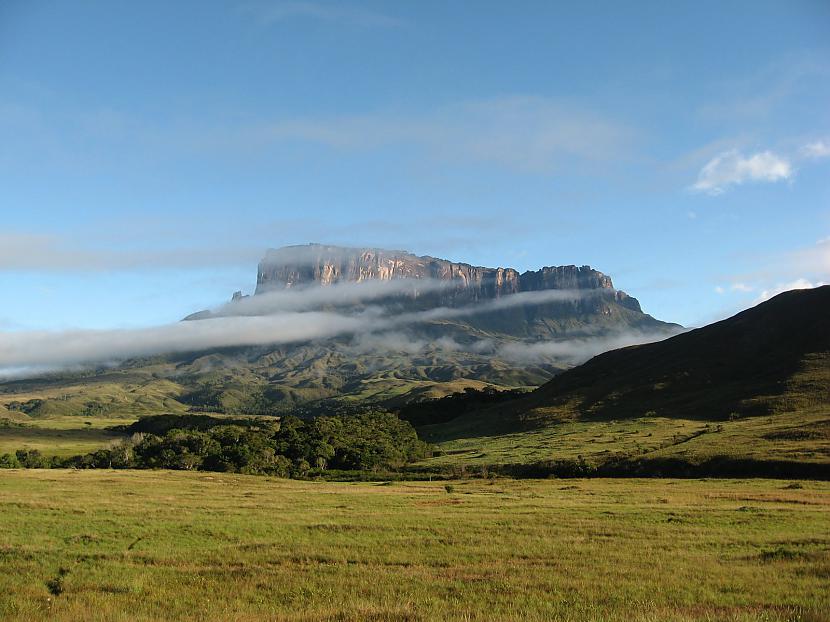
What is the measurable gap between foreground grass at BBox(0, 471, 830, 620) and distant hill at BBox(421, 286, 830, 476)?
4310cm

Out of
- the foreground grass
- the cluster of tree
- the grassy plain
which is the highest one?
the foreground grass

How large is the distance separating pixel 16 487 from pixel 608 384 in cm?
15810

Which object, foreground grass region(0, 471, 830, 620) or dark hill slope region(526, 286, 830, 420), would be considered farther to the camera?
dark hill slope region(526, 286, 830, 420)

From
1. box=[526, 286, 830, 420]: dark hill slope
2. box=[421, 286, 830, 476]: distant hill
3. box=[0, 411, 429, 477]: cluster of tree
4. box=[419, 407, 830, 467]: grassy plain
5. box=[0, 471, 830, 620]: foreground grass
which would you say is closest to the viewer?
box=[0, 471, 830, 620]: foreground grass

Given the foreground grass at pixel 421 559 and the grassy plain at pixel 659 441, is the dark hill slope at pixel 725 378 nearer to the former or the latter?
the grassy plain at pixel 659 441

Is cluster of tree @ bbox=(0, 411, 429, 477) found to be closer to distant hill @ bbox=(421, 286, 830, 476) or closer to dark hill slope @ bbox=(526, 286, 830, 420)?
distant hill @ bbox=(421, 286, 830, 476)

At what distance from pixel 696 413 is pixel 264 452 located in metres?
95.1

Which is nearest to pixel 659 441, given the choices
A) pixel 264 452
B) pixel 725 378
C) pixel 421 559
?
pixel 264 452

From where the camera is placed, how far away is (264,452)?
111 m

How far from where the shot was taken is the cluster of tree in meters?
111

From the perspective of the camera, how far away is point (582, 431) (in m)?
136

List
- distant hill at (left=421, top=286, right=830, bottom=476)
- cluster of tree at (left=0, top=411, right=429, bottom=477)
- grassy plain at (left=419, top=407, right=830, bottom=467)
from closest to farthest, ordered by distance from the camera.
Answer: grassy plain at (left=419, top=407, right=830, bottom=467) → distant hill at (left=421, top=286, right=830, bottom=476) → cluster of tree at (left=0, top=411, right=429, bottom=477)

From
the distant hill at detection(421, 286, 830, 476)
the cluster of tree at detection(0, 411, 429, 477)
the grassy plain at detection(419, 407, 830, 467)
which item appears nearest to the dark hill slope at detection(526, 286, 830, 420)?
the distant hill at detection(421, 286, 830, 476)

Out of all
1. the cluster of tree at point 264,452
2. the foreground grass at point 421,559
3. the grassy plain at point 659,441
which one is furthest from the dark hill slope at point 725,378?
the foreground grass at point 421,559
